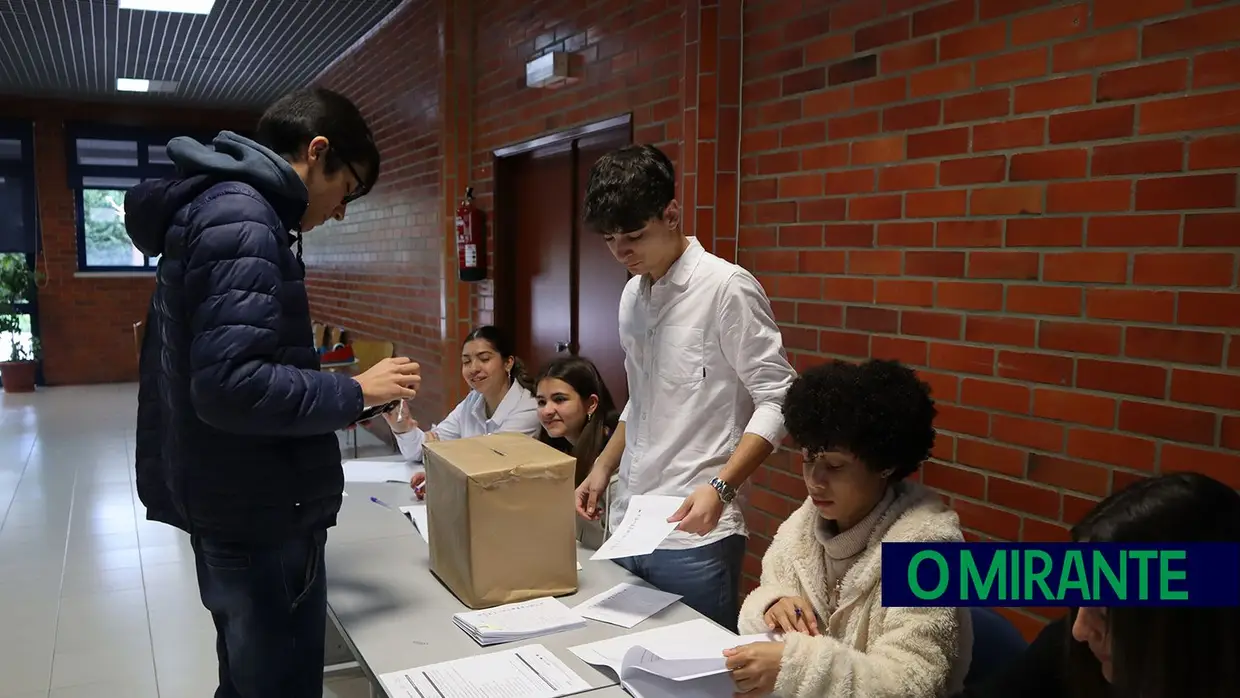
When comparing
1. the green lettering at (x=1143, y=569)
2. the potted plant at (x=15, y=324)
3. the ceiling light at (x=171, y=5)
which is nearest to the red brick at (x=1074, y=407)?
the green lettering at (x=1143, y=569)

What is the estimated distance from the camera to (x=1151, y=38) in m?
1.65

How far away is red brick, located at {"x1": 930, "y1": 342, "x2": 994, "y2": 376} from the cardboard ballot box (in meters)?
0.98

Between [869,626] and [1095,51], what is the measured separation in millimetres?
1223

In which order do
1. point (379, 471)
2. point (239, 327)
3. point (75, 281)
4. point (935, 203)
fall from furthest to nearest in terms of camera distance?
point (75, 281)
point (379, 471)
point (935, 203)
point (239, 327)

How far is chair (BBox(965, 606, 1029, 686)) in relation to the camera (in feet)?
4.84

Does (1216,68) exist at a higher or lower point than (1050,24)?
lower

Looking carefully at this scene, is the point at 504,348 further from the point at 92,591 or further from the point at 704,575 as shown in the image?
the point at 92,591

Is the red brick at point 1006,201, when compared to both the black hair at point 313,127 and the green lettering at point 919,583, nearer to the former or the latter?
the green lettering at point 919,583

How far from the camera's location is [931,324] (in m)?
2.14

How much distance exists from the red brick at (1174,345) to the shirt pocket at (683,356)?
83cm

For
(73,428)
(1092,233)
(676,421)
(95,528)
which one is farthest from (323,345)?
(1092,233)

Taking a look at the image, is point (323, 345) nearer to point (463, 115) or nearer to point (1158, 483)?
point (463, 115)

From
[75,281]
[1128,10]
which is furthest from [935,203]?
[75,281]

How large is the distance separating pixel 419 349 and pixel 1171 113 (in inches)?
184
